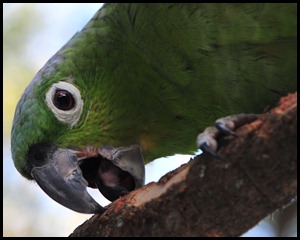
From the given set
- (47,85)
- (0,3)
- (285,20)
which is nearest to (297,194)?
(285,20)

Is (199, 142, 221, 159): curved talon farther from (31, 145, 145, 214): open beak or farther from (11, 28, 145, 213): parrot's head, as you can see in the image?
(11, 28, 145, 213): parrot's head

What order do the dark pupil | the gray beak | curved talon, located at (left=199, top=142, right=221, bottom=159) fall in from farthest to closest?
the dark pupil, the gray beak, curved talon, located at (left=199, top=142, right=221, bottom=159)

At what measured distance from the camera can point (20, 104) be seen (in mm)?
3707

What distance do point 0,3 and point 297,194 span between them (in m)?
4.73

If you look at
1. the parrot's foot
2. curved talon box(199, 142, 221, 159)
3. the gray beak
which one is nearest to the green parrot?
the gray beak

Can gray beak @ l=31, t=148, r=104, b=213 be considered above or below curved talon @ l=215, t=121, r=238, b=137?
above

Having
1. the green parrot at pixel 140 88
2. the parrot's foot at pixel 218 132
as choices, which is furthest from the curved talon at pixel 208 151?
the green parrot at pixel 140 88

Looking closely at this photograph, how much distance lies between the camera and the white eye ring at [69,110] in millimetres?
3570

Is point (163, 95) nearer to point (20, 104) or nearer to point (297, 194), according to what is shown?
point (20, 104)

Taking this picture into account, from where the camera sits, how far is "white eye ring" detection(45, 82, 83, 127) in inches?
141

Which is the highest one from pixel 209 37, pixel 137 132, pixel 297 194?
pixel 209 37

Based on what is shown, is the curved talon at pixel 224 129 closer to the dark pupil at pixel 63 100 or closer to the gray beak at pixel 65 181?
the gray beak at pixel 65 181

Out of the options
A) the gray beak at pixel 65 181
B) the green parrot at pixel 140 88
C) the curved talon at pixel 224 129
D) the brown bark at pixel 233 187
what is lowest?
the brown bark at pixel 233 187

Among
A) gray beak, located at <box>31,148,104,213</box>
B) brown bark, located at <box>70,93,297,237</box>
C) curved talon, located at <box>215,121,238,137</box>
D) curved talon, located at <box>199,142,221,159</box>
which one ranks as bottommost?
brown bark, located at <box>70,93,297,237</box>
